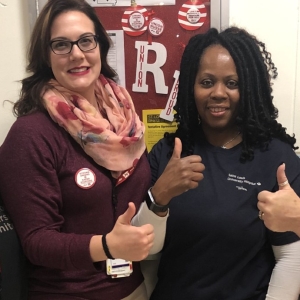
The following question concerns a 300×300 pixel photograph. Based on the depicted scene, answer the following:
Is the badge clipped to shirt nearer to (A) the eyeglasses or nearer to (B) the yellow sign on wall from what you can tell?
(B) the yellow sign on wall

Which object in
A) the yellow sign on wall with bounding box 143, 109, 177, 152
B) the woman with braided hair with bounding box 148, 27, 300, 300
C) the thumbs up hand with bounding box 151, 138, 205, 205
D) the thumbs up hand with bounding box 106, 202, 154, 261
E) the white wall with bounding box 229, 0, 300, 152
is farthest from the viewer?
the yellow sign on wall with bounding box 143, 109, 177, 152

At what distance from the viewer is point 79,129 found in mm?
1170

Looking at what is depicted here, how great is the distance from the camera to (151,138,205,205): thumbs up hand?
112 cm

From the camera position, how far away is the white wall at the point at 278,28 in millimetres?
1502

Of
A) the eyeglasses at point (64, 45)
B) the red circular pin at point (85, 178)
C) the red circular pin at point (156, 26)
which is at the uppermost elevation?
the red circular pin at point (156, 26)

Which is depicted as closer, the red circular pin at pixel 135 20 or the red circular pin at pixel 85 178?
the red circular pin at pixel 85 178

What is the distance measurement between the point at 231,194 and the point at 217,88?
340mm

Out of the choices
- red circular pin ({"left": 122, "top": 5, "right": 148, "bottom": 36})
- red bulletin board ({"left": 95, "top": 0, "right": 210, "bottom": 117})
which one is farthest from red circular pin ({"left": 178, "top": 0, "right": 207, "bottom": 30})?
red circular pin ({"left": 122, "top": 5, "right": 148, "bottom": 36})

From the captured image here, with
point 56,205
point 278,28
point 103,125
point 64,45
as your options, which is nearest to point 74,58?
point 64,45

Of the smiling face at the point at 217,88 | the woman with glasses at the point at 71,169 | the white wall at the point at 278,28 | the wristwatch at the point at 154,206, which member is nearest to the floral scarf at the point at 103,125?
A: the woman with glasses at the point at 71,169

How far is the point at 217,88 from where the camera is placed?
1.26 m

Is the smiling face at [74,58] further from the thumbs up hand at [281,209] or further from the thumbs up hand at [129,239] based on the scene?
the thumbs up hand at [281,209]

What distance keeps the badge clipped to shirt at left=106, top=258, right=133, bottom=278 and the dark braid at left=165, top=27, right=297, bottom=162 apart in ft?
1.39

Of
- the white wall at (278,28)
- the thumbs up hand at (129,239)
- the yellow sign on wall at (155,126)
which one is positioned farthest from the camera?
the yellow sign on wall at (155,126)
